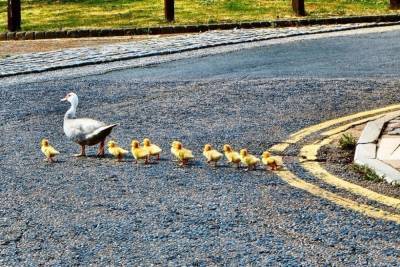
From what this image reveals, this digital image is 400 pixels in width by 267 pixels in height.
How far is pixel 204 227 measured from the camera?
5.67 metres

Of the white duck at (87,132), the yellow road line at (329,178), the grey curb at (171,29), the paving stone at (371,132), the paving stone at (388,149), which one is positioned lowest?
the grey curb at (171,29)

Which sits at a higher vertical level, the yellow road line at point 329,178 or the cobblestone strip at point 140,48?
the yellow road line at point 329,178

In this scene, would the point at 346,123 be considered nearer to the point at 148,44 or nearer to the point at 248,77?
the point at 248,77

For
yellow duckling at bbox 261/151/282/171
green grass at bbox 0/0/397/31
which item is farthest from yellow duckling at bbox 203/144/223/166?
green grass at bbox 0/0/397/31

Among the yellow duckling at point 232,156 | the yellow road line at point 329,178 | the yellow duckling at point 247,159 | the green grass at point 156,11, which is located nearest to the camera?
the yellow road line at point 329,178

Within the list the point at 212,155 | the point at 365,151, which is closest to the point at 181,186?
the point at 212,155

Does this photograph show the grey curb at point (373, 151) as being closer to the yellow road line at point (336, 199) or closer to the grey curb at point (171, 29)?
the yellow road line at point (336, 199)

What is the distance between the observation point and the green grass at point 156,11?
21375 mm

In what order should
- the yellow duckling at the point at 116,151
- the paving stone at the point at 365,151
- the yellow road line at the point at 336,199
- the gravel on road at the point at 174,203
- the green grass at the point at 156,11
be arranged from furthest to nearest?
the green grass at the point at 156,11 < the yellow duckling at the point at 116,151 < the paving stone at the point at 365,151 < the yellow road line at the point at 336,199 < the gravel on road at the point at 174,203

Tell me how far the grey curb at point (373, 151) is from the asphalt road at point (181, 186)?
2.30 feet

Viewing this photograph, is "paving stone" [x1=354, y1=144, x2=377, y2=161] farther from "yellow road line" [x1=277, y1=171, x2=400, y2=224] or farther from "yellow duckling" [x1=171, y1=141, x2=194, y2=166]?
"yellow duckling" [x1=171, y1=141, x2=194, y2=166]

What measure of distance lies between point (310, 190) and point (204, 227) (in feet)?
3.61

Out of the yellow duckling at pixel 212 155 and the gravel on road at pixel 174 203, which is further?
the yellow duckling at pixel 212 155

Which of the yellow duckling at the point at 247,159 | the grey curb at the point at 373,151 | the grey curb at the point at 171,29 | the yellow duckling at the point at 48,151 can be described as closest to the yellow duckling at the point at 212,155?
the yellow duckling at the point at 247,159
